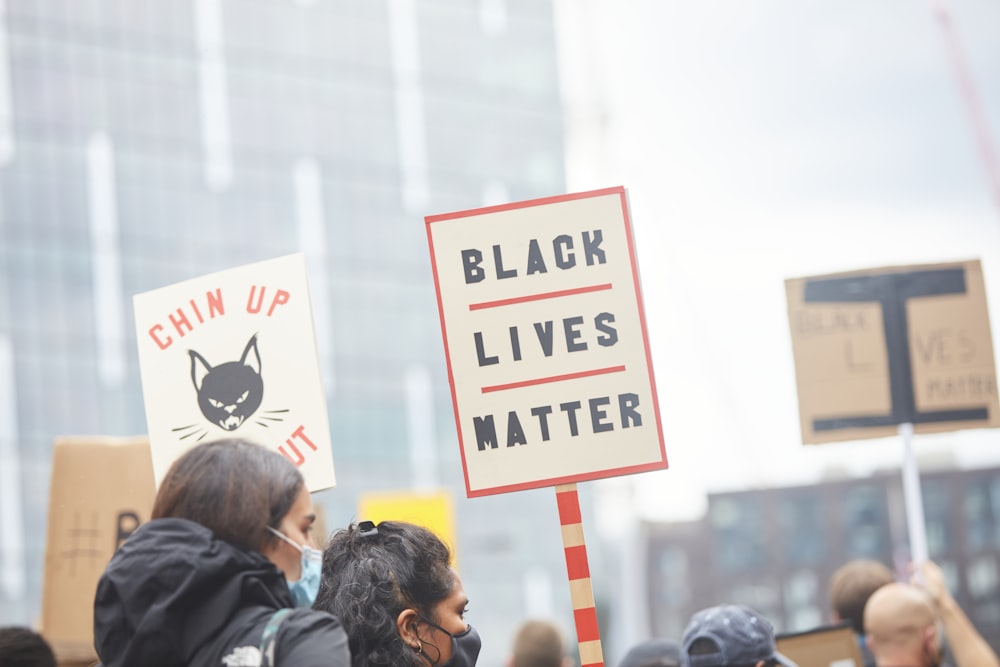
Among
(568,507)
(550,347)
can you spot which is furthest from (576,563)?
(550,347)

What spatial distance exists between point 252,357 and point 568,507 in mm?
1095

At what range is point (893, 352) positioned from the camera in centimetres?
696

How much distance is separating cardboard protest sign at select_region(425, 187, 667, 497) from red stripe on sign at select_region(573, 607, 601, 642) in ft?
1.21

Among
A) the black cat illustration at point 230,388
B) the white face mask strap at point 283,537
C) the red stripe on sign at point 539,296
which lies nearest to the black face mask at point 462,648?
the white face mask strap at point 283,537

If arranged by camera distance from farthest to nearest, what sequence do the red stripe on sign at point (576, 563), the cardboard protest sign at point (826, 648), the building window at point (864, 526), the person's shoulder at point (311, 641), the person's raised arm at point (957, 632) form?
the building window at point (864, 526) < the cardboard protest sign at point (826, 648) < the person's raised arm at point (957, 632) < the red stripe on sign at point (576, 563) < the person's shoulder at point (311, 641)

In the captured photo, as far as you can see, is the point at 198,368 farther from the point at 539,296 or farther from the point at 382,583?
the point at 382,583

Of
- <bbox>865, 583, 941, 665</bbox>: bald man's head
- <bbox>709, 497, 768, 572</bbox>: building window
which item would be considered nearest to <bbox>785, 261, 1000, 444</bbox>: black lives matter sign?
<bbox>865, 583, 941, 665</bbox>: bald man's head

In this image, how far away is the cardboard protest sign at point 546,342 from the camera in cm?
432

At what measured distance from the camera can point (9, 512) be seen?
4200 centimetres

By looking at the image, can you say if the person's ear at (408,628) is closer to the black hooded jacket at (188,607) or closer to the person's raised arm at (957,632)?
the black hooded jacket at (188,607)

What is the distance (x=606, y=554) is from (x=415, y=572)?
58.5 m

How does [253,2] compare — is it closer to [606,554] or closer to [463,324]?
[606,554]

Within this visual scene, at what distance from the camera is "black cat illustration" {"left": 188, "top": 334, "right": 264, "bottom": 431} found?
4.62 meters

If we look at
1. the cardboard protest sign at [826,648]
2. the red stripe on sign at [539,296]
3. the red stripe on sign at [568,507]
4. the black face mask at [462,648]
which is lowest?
the cardboard protest sign at [826,648]
